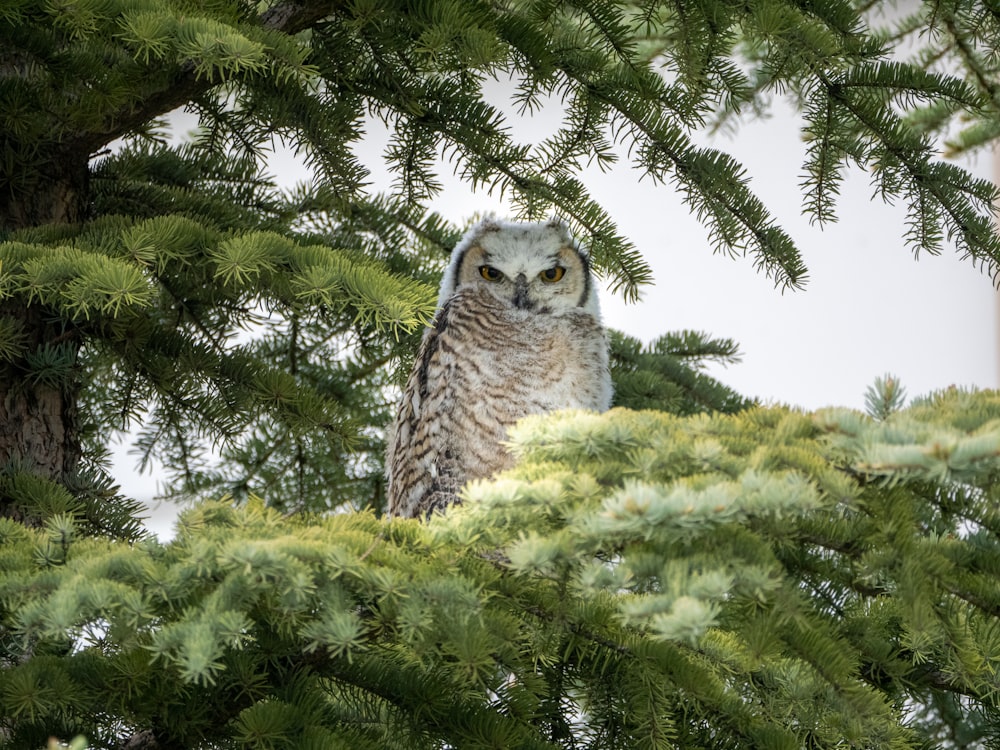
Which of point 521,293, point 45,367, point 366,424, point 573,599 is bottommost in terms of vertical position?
point 573,599

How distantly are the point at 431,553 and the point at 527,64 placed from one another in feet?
2.87

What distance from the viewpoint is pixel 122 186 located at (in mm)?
1893

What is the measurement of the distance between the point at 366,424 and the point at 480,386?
386 mm

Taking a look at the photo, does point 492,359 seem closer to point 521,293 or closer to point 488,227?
point 521,293

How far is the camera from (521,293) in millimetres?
2195

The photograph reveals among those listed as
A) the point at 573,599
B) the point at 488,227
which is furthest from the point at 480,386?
the point at 573,599

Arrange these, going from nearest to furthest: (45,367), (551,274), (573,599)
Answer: (573,599), (45,367), (551,274)

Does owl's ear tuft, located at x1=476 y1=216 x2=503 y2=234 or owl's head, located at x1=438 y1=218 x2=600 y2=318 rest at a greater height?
owl's ear tuft, located at x1=476 y1=216 x2=503 y2=234

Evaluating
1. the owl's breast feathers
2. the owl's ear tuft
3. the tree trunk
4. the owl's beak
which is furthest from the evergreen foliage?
the owl's ear tuft

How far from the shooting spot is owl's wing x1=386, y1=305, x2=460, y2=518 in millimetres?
2121

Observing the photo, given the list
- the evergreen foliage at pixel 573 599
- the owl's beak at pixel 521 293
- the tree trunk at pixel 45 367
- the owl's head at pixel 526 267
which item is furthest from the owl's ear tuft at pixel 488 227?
the evergreen foliage at pixel 573 599

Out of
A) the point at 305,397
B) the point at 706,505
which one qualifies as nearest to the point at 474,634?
the point at 706,505

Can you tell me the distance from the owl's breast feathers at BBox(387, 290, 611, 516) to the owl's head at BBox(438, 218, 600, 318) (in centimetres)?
3

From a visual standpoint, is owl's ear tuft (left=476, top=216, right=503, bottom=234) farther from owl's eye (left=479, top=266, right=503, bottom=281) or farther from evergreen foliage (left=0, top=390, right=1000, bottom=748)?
evergreen foliage (left=0, top=390, right=1000, bottom=748)
